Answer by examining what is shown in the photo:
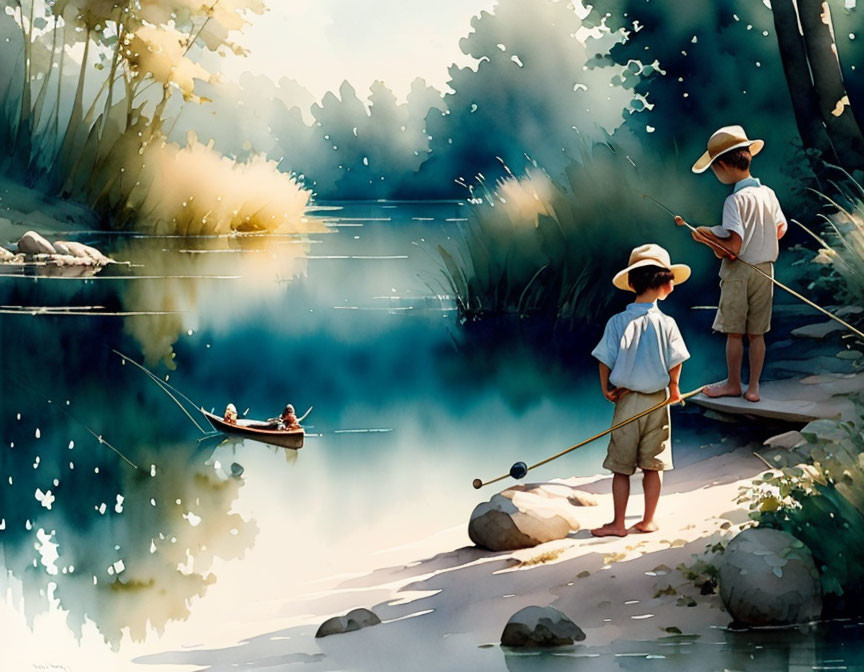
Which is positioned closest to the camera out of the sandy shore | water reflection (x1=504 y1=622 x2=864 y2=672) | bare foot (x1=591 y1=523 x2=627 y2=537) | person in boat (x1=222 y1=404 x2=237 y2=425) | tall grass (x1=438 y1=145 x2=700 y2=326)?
water reflection (x1=504 y1=622 x2=864 y2=672)

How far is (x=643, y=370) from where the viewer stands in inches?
194

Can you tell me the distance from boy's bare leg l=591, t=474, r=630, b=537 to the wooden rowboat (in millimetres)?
2128

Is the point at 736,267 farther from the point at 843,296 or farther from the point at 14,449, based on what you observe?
the point at 14,449

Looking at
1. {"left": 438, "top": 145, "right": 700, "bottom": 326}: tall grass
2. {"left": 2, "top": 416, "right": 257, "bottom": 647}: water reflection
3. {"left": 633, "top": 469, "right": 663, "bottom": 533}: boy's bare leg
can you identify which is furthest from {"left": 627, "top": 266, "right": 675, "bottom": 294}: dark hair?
{"left": 438, "top": 145, "right": 700, "bottom": 326}: tall grass

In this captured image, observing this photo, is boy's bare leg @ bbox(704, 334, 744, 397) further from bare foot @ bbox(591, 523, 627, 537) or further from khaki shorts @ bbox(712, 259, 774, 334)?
bare foot @ bbox(591, 523, 627, 537)

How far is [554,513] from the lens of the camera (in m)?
5.23

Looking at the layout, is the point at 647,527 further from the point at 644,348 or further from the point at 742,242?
the point at 742,242

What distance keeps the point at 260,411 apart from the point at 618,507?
277 centimetres

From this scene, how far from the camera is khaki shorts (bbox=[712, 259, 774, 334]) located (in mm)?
6035

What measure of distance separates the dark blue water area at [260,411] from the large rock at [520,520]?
2.01ft

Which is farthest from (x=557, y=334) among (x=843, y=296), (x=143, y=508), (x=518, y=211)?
(x=143, y=508)

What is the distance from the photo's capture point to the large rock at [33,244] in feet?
29.0

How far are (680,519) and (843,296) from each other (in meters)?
2.57

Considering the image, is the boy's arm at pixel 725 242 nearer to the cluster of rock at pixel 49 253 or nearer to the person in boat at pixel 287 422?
the person in boat at pixel 287 422
